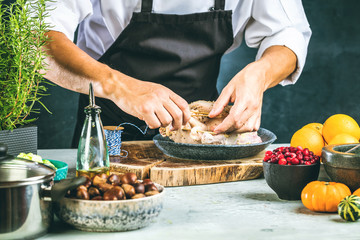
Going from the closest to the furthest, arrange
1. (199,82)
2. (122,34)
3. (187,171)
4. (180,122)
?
(187,171) → (180,122) → (122,34) → (199,82)

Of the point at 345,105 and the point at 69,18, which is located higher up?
the point at 69,18

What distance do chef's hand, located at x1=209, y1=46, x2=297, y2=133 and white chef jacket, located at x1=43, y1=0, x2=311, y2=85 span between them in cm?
17

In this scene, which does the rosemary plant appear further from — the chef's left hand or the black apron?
the black apron

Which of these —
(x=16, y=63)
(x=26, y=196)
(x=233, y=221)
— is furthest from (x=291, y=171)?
(x=16, y=63)

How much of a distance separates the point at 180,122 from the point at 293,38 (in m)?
0.93

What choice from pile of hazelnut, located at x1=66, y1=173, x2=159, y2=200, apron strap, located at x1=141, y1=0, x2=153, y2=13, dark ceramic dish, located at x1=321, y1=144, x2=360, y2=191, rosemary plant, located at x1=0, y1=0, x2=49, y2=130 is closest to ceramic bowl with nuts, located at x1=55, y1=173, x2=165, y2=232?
pile of hazelnut, located at x1=66, y1=173, x2=159, y2=200

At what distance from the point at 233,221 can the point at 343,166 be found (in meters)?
0.36

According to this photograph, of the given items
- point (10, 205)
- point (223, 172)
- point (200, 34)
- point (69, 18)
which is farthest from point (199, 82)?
point (10, 205)

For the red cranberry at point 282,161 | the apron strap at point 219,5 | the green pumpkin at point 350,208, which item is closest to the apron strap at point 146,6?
the apron strap at point 219,5

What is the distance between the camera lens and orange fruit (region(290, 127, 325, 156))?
5.52ft

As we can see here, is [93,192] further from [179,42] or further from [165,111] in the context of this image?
[179,42]

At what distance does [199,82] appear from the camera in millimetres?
2402

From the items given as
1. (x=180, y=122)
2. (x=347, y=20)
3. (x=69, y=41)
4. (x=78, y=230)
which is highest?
(x=347, y=20)

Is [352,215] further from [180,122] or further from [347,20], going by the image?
[347,20]
